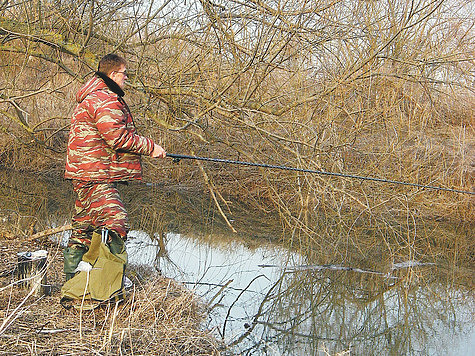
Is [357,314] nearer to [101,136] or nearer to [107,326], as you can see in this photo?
[107,326]

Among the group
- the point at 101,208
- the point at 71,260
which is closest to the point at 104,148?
the point at 101,208

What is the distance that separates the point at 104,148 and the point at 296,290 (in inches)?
98.3

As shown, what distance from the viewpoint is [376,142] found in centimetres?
762

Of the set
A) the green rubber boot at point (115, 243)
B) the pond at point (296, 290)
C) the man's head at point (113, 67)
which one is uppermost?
the man's head at point (113, 67)

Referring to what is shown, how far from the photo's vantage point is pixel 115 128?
3.61 meters

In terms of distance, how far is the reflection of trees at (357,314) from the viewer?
168 inches

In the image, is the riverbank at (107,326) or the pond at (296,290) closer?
the riverbank at (107,326)

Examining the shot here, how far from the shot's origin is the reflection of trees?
427 centimetres

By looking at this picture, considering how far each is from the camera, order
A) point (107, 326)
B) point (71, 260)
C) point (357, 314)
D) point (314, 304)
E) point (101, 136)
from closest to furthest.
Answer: point (107, 326), point (101, 136), point (71, 260), point (357, 314), point (314, 304)

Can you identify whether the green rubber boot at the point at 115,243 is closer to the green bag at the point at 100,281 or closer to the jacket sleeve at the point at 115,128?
the green bag at the point at 100,281

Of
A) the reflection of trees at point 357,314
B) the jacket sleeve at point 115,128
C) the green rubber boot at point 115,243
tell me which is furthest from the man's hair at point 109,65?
the reflection of trees at point 357,314

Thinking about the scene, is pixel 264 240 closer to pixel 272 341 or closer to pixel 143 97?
pixel 143 97

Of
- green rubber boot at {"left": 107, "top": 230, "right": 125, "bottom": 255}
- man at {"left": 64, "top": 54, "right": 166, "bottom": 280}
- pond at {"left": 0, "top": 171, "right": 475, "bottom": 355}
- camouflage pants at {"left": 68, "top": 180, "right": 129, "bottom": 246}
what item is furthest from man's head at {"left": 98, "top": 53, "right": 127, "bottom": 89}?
pond at {"left": 0, "top": 171, "right": 475, "bottom": 355}

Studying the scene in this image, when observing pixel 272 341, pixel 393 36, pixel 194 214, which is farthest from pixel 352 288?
pixel 194 214
